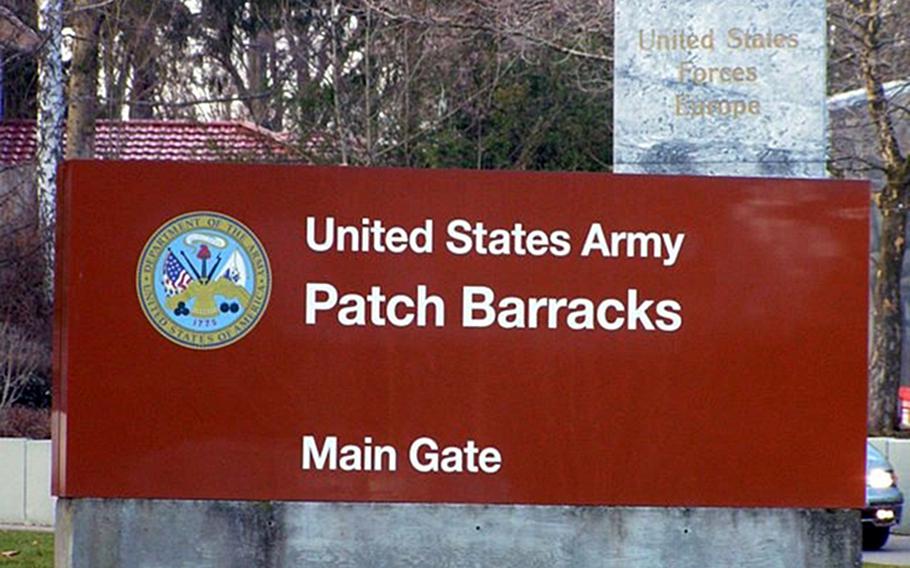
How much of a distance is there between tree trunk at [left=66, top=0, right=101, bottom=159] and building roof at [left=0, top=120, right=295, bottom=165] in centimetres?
131

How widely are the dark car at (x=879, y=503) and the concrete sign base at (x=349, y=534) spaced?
30.1 ft

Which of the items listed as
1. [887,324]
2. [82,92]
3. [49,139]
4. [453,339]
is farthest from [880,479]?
[82,92]

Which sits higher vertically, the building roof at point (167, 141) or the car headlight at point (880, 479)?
the building roof at point (167, 141)

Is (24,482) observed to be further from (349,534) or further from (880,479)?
(349,534)

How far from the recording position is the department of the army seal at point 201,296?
28.5 ft

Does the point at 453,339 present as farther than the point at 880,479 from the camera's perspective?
No

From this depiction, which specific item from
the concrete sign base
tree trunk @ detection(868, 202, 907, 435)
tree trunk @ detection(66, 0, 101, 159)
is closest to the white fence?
the concrete sign base

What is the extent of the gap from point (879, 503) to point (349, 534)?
10.2m

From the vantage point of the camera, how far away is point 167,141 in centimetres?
3141

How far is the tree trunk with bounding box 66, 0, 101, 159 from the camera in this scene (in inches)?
1061

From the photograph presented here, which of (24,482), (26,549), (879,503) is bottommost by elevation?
(26,549)

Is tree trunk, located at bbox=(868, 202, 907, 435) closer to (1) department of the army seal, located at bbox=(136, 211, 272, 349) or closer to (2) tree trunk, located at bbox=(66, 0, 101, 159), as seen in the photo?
(2) tree trunk, located at bbox=(66, 0, 101, 159)

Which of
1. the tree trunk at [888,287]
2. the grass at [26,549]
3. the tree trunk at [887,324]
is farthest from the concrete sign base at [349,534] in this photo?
the tree trunk at [887,324]

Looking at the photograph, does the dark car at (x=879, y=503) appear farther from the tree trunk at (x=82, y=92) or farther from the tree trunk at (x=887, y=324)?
the tree trunk at (x=82, y=92)
